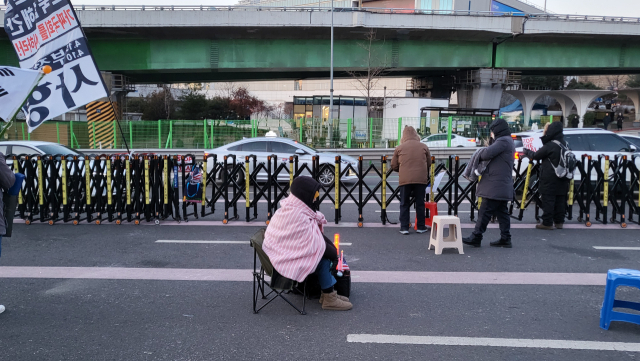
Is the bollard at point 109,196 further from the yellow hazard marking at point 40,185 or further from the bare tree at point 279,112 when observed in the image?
the bare tree at point 279,112

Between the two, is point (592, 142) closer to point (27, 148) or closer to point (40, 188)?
point (40, 188)

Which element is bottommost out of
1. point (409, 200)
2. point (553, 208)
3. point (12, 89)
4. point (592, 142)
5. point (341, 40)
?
point (553, 208)

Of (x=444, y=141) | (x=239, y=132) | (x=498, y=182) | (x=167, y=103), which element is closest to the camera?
(x=498, y=182)

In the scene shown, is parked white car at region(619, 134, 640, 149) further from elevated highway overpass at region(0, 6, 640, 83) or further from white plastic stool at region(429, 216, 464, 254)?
elevated highway overpass at region(0, 6, 640, 83)

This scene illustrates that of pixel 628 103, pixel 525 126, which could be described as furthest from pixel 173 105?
pixel 628 103

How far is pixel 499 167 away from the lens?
24.9ft

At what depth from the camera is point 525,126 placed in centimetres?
2802

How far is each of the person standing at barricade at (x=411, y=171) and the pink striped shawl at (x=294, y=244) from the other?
3861mm

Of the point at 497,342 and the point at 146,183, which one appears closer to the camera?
the point at 497,342

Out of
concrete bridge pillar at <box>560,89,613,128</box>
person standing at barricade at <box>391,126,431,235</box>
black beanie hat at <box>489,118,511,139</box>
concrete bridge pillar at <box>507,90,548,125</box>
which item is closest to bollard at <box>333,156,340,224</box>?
person standing at barricade at <box>391,126,431,235</box>

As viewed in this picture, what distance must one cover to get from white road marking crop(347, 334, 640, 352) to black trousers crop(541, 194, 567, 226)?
4717 millimetres

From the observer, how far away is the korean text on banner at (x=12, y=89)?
17.8 feet

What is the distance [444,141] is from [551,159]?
16078mm

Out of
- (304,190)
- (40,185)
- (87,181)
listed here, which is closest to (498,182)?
(304,190)
